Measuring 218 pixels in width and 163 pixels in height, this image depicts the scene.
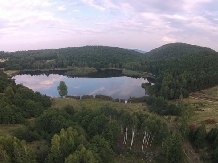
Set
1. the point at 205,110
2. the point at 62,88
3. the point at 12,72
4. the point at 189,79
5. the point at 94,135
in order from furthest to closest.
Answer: the point at 12,72, the point at 189,79, the point at 62,88, the point at 205,110, the point at 94,135

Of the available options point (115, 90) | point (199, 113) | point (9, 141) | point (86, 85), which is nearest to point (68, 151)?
point (9, 141)

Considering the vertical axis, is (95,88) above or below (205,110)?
above

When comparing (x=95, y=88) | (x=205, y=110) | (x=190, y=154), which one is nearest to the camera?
(x=190, y=154)

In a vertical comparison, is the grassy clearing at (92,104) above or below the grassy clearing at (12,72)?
below

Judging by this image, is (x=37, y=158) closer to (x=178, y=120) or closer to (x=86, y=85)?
(x=178, y=120)

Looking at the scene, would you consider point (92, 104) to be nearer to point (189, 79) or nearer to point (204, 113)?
point (204, 113)

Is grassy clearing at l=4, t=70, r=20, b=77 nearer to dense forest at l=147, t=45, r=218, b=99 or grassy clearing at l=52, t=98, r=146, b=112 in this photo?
grassy clearing at l=52, t=98, r=146, b=112

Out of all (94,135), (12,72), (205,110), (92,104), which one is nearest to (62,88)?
(92,104)

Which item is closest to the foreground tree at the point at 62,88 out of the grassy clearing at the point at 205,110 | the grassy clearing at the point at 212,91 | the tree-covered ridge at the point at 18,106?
the tree-covered ridge at the point at 18,106

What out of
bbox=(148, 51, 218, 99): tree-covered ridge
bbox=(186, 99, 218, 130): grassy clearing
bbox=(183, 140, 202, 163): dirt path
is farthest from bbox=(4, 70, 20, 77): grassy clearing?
bbox=(183, 140, 202, 163): dirt path

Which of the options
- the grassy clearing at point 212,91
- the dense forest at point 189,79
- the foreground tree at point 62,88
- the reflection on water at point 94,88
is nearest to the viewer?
the foreground tree at point 62,88

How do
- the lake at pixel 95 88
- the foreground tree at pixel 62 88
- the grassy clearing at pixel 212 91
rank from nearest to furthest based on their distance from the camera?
the foreground tree at pixel 62 88, the grassy clearing at pixel 212 91, the lake at pixel 95 88

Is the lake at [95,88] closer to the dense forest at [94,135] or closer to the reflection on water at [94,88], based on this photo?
the reflection on water at [94,88]
